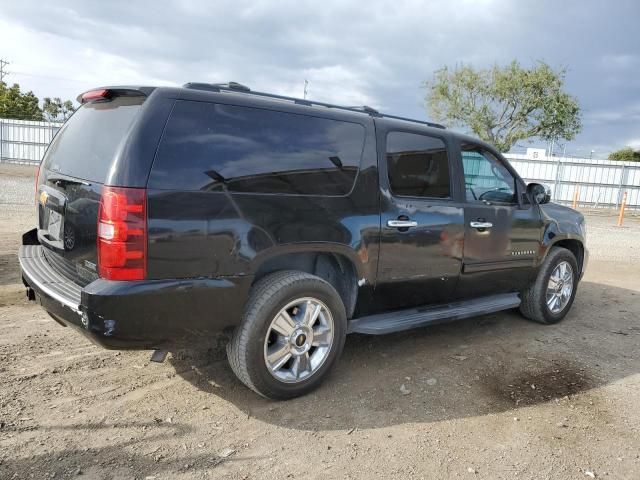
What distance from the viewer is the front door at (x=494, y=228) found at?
14.0 feet

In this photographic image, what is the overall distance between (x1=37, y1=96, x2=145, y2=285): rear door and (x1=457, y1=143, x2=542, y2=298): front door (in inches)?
107

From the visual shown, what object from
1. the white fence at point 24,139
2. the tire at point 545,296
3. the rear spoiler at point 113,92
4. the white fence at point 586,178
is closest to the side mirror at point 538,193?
the tire at point 545,296

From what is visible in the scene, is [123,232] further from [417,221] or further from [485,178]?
[485,178]

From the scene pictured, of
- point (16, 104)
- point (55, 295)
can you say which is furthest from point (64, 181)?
point (16, 104)

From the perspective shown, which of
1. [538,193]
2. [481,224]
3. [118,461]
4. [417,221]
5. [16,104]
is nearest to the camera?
[118,461]

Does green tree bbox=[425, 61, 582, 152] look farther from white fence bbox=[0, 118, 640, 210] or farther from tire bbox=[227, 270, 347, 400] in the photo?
tire bbox=[227, 270, 347, 400]

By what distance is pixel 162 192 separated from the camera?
A: 2.64m

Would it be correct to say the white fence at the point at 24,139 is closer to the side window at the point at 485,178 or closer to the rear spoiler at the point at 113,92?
the rear spoiler at the point at 113,92

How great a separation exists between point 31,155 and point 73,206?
28121 mm

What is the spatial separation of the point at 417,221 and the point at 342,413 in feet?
4.91

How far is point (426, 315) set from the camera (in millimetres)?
4000

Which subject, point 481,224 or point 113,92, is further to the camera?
point 481,224

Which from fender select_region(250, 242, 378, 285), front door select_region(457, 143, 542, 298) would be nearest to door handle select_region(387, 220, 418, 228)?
fender select_region(250, 242, 378, 285)

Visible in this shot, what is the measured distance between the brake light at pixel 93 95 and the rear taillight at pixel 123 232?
83cm
